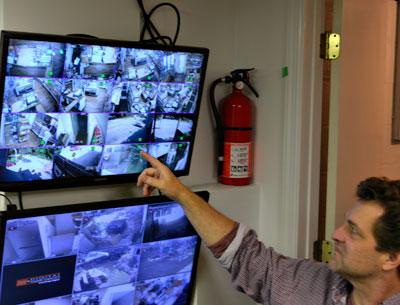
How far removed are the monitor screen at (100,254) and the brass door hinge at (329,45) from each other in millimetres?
791

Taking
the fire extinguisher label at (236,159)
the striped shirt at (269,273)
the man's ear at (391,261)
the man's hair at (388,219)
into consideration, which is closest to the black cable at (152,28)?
the fire extinguisher label at (236,159)

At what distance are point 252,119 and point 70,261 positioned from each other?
0.99 m

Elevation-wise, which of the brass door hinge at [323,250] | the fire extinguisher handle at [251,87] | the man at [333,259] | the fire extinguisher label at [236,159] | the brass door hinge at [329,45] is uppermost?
the brass door hinge at [329,45]

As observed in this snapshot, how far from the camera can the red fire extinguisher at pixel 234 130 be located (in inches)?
76.5

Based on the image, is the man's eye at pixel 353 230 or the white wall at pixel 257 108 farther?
the white wall at pixel 257 108

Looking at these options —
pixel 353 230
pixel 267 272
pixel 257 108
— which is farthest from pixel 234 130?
pixel 353 230

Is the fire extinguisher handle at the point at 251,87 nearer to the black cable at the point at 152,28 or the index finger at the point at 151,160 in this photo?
the black cable at the point at 152,28

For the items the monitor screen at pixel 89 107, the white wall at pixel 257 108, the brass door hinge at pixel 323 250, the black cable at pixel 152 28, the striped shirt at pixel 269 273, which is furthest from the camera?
the brass door hinge at pixel 323 250

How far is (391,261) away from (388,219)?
11cm

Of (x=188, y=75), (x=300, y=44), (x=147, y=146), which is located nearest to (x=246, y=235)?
(x=147, y=146)

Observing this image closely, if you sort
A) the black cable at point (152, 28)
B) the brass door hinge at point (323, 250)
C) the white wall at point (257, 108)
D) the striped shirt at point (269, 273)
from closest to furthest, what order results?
the striped shirt at point (269, 273) < the black cable at point (152, 28) < the white wall at point (257, 108) < the brass door hinge at point (323, 250)

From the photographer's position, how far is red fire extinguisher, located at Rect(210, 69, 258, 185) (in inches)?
76.5

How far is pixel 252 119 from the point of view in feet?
6.81

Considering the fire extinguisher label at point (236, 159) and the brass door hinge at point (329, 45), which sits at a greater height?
the brass door hinge at point (329, 45)
